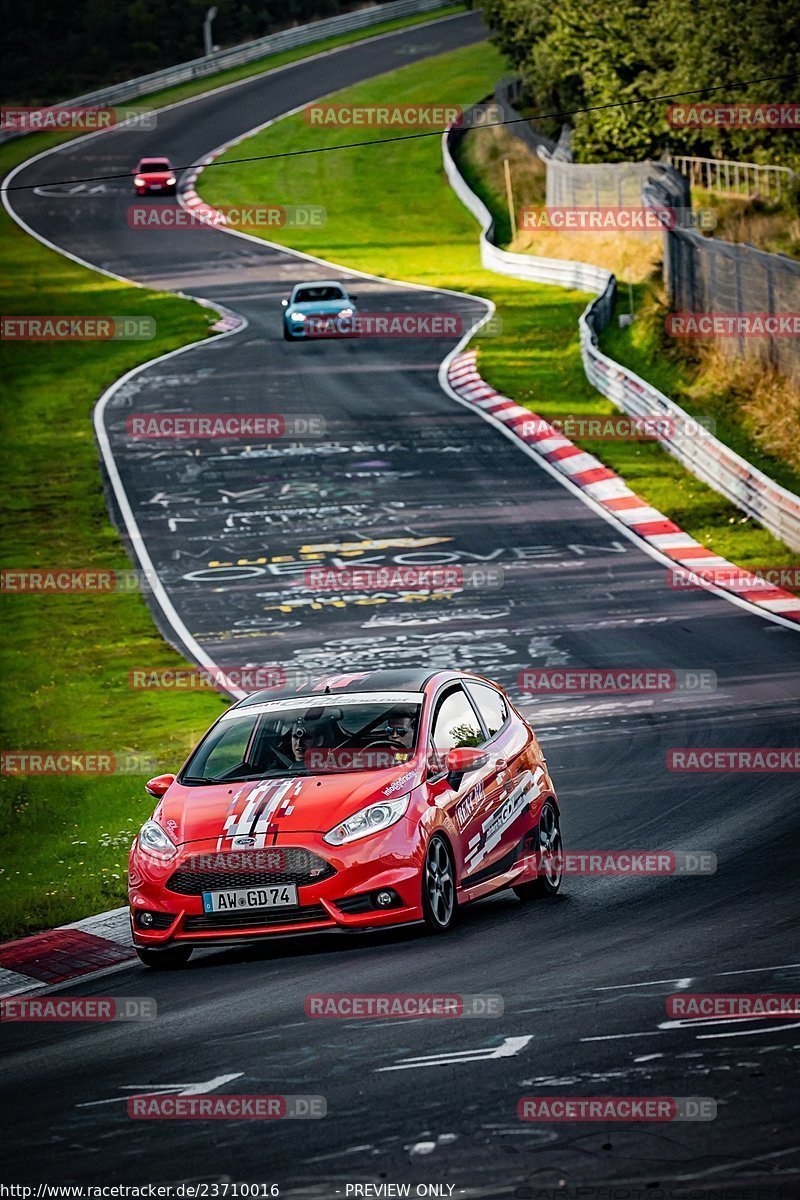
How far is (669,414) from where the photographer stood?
1184 inches

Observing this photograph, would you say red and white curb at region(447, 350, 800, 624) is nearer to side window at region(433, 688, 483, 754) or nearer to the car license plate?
side window at region(433, 688, 483, 754)

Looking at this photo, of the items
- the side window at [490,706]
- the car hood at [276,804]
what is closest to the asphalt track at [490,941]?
the car hood at [276,804]

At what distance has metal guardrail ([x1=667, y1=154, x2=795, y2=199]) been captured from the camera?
1670 inches

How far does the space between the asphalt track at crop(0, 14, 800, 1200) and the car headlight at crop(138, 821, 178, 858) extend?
71cm

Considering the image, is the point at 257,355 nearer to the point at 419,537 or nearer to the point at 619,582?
the point at 419,537

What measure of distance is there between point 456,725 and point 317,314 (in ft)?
107

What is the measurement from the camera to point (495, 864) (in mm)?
11539

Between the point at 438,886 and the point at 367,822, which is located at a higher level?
the point at 367,822

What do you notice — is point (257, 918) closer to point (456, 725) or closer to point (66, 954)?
point (66, 954)

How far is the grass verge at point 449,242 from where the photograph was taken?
28.1m

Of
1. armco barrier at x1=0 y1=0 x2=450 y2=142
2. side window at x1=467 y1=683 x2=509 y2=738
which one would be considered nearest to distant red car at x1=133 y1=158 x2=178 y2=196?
armco barrier at x1=0 y1=0 x2=450 y2=142

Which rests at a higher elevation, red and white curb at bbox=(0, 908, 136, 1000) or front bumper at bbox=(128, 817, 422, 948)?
front bumper at bbox=(128, 817, 422, 948)

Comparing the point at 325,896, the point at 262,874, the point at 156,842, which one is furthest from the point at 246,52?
the point at 325,896

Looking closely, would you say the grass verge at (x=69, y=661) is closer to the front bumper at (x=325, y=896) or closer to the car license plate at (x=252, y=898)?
the front bumper at (x=325, y=896)
